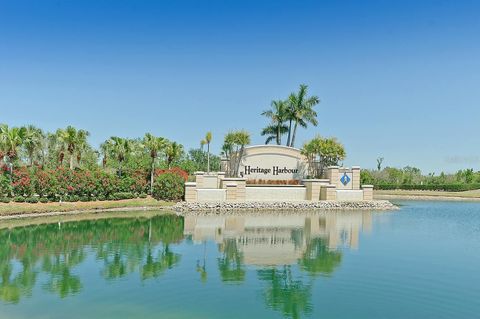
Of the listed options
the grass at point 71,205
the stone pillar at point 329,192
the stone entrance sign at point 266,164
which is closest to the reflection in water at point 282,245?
the stone pillar at point 329,192

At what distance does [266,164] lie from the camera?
161ft

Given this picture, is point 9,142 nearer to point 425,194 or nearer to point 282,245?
point 282,245

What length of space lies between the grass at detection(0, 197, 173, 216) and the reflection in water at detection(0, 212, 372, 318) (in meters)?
5.63

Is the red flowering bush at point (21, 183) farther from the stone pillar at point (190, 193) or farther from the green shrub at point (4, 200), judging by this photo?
the stone pillar at point (190, 193)

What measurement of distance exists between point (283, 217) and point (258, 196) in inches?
389

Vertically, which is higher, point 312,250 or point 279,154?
point 279,154

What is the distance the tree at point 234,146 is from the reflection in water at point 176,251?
675 inches

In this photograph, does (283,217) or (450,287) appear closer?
(450,287)

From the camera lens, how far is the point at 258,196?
43812 millimetres

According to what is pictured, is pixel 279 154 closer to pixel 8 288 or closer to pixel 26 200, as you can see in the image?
pixel 26 200

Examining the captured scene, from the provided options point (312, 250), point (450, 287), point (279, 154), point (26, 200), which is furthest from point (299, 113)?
point (450, 287)

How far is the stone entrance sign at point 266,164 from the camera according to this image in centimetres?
4900

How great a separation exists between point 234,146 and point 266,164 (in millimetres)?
4250

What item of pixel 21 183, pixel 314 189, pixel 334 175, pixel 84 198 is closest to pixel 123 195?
pixel 84 198
